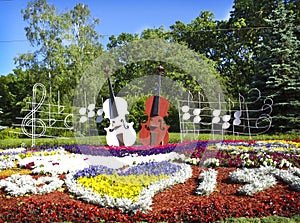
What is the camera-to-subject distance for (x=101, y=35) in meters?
23.5

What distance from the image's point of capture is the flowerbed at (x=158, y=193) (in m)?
4.72

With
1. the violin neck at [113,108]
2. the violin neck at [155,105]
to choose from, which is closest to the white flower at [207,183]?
the violin neck at [155,105]

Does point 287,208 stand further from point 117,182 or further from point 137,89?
point 137,89

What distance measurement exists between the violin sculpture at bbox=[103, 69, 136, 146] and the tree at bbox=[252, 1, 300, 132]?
8.15 metres

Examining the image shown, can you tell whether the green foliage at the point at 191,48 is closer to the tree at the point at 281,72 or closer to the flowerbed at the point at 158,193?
the tree at the point at 281,72

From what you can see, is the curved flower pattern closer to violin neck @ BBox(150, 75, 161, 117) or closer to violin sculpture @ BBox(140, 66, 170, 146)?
violin neck @ BBox(150, 75, 161, 117)

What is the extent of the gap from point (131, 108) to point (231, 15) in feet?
34.4

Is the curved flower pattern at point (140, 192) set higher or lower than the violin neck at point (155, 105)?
lower

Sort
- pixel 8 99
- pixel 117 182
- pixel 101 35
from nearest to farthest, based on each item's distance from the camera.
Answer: pixel 117 182 → pixel 101 35 → pixel 8 99

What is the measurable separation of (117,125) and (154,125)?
45.7 inches

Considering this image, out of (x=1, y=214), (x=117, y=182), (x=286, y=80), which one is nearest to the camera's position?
(x=1, y=214)

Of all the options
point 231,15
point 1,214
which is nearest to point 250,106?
point 231,15

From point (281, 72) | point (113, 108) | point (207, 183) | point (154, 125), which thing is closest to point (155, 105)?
point (154, 125)

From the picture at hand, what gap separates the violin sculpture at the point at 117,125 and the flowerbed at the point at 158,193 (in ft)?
10.6
